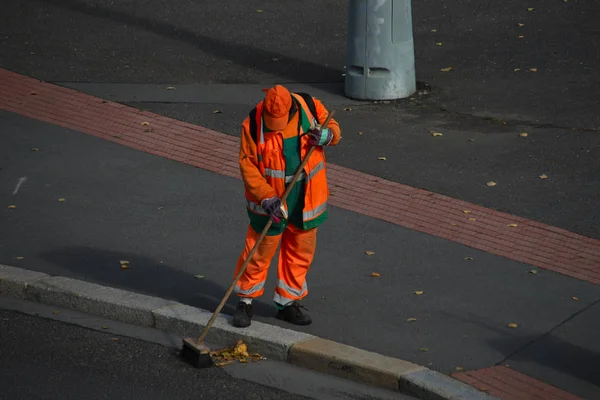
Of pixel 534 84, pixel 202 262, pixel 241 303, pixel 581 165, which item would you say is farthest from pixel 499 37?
pixel 241 303

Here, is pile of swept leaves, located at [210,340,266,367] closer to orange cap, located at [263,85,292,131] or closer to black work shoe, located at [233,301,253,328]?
black work shoe, located at [233,301,253,328]

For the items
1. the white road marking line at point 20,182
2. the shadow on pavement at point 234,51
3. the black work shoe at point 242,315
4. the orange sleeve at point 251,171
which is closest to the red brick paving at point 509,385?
the black work shoe at point 242,315

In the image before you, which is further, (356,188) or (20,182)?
(20,182)

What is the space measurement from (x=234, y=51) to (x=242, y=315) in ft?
26.0

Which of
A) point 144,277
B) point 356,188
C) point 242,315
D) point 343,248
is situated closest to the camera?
point 242,315

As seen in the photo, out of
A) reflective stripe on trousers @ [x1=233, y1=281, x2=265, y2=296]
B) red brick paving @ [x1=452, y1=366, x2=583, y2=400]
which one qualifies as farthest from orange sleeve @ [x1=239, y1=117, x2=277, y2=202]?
red brick paving @ [x1=452, y1=366, x2=583, y2=400]

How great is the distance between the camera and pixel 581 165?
11.3m

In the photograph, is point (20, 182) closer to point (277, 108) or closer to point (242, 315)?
point (242, 315)

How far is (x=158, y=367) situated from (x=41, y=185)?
12.7ft

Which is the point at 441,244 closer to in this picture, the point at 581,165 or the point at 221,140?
the point at 581,165

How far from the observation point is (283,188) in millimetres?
7758

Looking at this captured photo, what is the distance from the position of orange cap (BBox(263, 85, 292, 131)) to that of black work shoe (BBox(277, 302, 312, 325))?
4.36 feet

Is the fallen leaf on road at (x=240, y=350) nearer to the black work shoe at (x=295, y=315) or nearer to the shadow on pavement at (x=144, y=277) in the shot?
the black work shoe at (x=295, y=315)

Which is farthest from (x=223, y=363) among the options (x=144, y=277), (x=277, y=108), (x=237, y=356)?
(x=277, y=108)
